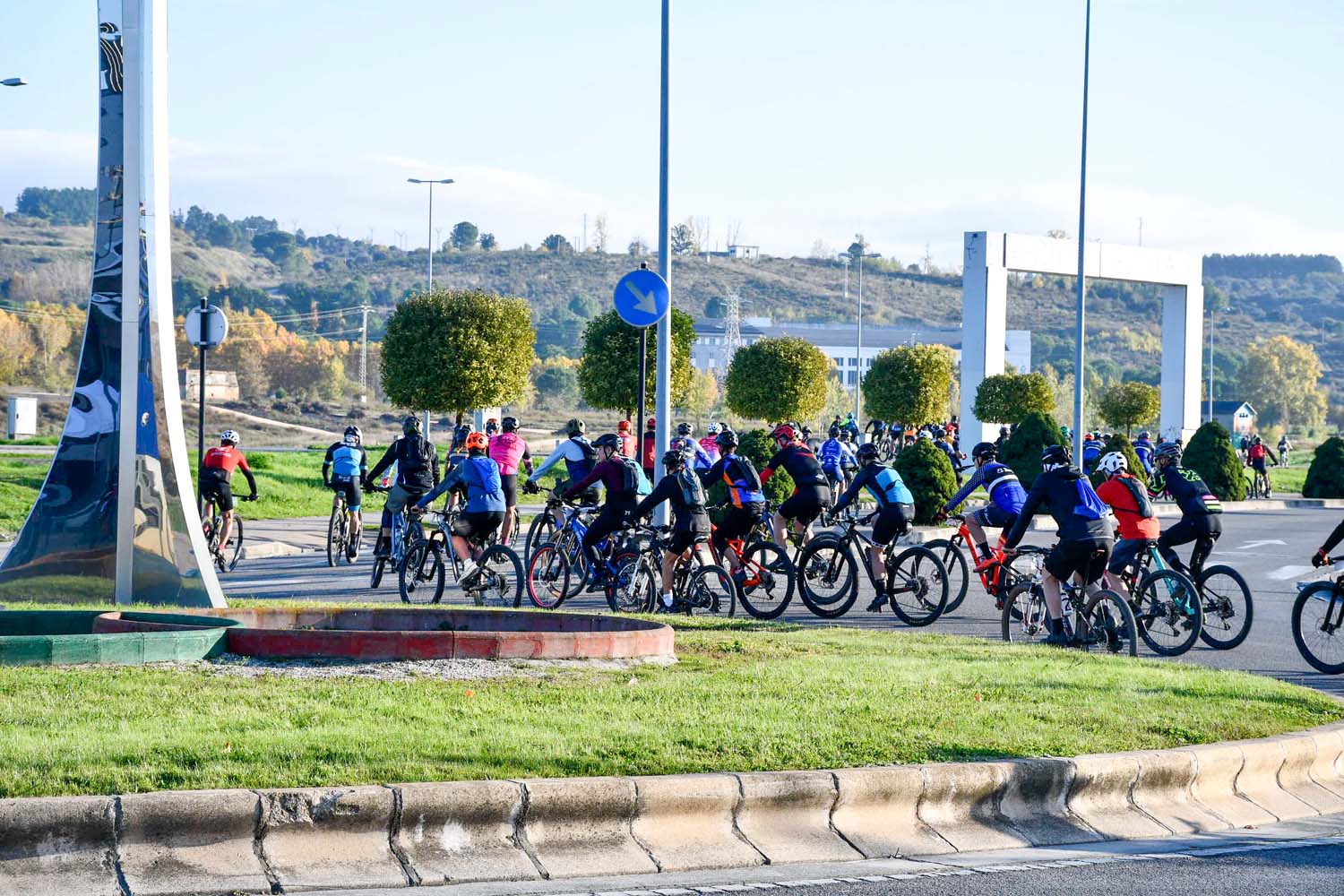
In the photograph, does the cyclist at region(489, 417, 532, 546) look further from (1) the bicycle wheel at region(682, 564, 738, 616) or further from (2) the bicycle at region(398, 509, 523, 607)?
(1) the bicycle wheel at region(682, 564, 738, 616)

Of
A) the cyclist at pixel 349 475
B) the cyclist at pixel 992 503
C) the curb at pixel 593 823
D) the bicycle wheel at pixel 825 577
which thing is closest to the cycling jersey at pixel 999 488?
the cyclist at pixel 992 503

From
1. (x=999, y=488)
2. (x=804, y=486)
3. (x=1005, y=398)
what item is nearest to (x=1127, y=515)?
(x=999, y=488)

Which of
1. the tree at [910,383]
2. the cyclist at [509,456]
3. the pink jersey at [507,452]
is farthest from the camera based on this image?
→ the tree at [910,383]

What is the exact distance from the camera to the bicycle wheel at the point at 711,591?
14.7m

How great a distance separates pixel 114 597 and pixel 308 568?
26.5ft

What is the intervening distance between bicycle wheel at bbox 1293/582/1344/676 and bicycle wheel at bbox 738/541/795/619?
440 centimetres

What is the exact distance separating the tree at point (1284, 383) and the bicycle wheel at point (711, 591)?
147 m

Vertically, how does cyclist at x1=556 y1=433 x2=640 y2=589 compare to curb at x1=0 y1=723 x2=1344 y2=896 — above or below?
above

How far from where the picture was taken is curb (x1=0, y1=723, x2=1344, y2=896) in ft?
18.5

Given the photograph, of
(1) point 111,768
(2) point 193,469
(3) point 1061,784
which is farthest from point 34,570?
(2) point 193,469

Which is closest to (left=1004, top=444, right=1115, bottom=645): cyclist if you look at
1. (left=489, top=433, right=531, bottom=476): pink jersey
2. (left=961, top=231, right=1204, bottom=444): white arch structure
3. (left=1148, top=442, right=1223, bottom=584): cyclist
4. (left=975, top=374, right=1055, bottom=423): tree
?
(left=1148, top=442, right=1223, bottom=584): cyclist

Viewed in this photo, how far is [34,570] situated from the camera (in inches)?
451

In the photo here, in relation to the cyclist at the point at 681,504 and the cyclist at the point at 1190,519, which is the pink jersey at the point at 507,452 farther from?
the cyclist at the point at 1190,519

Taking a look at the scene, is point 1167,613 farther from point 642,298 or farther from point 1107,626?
point 642,298
